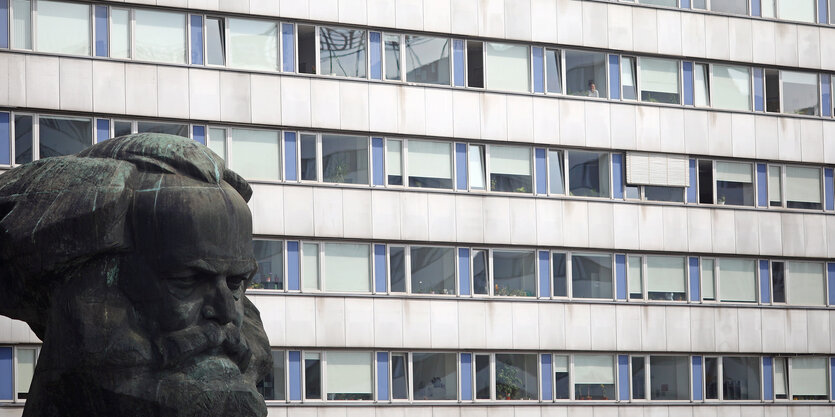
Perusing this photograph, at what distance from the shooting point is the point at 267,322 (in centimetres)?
4256

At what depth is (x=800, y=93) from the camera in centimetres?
5250

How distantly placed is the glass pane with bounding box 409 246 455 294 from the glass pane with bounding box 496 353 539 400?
2829 millimetres

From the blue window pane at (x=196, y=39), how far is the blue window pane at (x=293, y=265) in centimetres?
587

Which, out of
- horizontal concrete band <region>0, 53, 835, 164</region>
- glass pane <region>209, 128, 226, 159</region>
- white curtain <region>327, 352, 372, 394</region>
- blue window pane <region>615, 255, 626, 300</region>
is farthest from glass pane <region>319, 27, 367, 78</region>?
blue window pane <region>615, 255, 626, 300</region>

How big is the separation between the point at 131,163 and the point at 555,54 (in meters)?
33.3

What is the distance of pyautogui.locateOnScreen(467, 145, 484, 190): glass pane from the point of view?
4644 centimetres

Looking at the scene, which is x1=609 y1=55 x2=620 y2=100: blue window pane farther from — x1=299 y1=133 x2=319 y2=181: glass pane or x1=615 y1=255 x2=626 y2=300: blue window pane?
x1=299 y1=133 x2=319 y2=181: glass pane

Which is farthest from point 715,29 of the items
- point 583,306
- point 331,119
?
point 331,119

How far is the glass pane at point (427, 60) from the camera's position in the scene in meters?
45.6

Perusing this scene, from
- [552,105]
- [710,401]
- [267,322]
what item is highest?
[552,105]

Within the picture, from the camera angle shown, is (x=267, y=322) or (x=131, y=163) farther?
(x=267, y=322)

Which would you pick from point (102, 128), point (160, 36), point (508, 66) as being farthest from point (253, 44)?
point (508, 66)

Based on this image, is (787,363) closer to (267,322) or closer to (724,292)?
(724,292)

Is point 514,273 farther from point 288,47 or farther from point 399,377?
point 288,47
